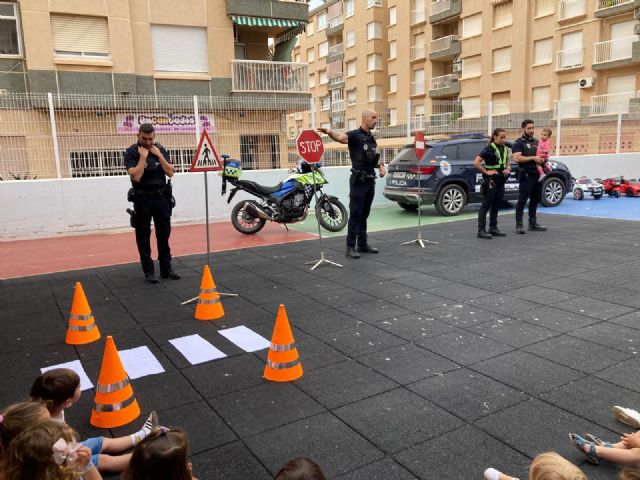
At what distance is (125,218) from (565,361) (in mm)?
9962

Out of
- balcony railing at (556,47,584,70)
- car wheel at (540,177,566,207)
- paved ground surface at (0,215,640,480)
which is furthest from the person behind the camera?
balcony railing at (556,47,584,70)

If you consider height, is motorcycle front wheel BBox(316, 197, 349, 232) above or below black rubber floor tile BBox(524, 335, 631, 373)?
above

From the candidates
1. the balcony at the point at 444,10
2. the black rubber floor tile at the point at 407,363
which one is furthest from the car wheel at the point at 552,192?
the balcony at the point at 444,10

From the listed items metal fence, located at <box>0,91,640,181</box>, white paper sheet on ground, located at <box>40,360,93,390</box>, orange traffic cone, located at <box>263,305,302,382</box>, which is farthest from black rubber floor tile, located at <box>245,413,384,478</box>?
metal fence, located at <box>0,91,640,181</box>

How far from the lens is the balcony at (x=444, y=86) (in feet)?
123

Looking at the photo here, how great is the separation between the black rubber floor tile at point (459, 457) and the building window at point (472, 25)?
36414mm

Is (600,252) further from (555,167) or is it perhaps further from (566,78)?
(566,78)

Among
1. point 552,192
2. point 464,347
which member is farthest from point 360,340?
point 552,192

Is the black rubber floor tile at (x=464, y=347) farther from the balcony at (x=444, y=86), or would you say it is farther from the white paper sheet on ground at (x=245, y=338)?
the balcony at (x=444, y=86)

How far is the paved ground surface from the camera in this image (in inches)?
121

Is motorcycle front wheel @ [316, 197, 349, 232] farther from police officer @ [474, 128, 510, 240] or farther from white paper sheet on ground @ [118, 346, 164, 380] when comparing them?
white paper sheet on ground @ [118, 346, 164, 380]

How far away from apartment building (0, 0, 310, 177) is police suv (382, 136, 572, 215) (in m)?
3.29

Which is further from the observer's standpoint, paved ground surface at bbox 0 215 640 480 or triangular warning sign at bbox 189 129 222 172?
triangular warning sign at bbox 189 129 222 172

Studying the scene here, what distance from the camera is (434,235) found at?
10.2 m
